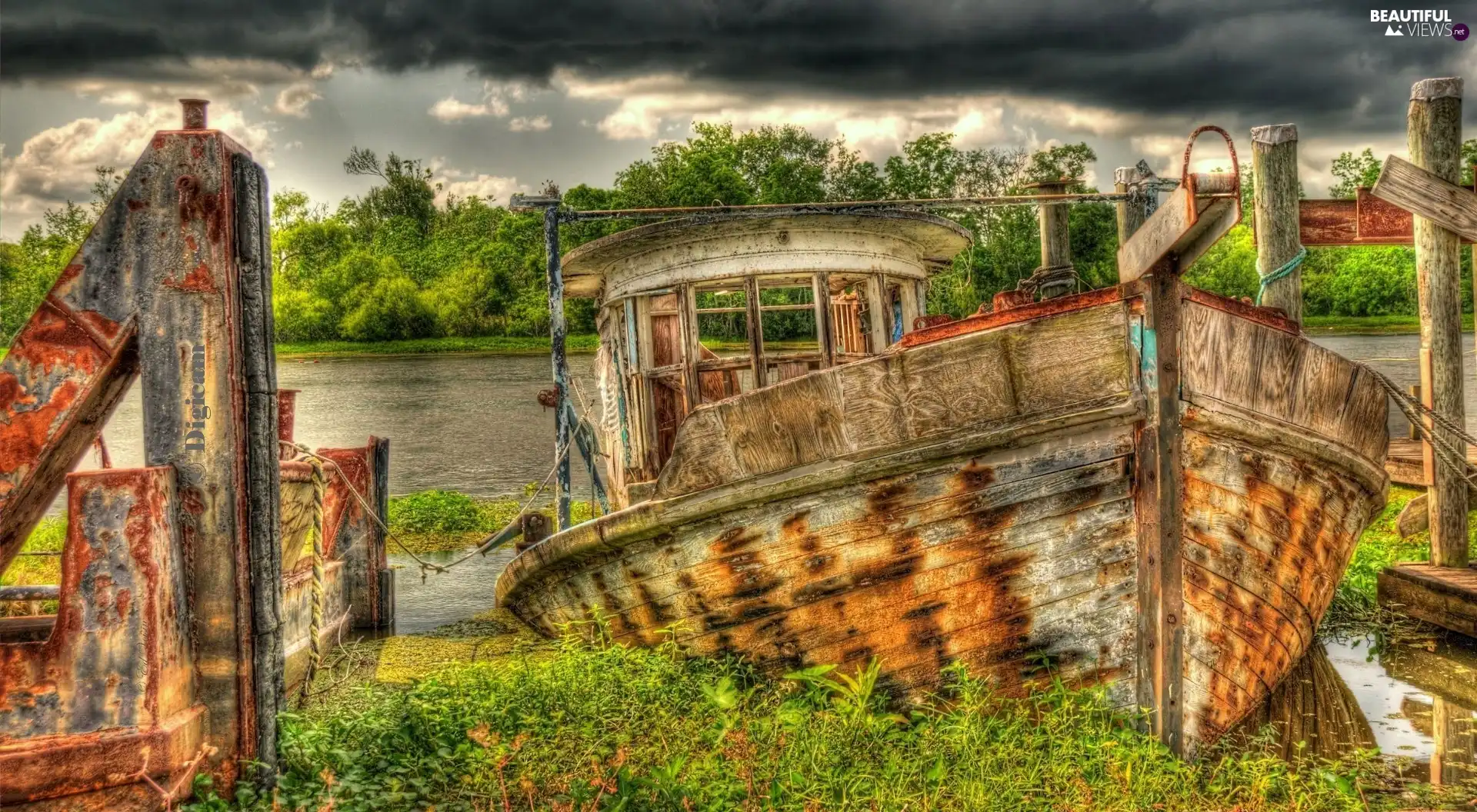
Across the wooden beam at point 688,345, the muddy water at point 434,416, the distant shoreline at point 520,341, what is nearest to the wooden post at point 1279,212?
the wooden beam at point 688,345

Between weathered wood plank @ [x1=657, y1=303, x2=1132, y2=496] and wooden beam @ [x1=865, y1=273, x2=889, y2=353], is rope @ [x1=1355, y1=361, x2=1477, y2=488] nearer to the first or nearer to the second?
weathered wood plank @ [x1=657, y1=303, x2=1132, y2=496]

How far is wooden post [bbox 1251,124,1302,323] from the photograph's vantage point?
617 cm

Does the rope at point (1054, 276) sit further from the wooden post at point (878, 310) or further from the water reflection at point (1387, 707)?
the water reflection at point (1387, 707)

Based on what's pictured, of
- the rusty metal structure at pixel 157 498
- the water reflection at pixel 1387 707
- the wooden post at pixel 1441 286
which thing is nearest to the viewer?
the rusty metal structure at pixel 157 498

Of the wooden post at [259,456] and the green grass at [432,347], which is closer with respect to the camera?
the wooden post at [259,456]

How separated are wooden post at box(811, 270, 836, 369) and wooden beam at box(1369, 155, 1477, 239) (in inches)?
121

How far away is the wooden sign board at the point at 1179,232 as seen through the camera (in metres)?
3.45

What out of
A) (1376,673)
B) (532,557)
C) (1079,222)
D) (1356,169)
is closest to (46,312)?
(532,557)

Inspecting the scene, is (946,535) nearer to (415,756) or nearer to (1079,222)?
(415,756)

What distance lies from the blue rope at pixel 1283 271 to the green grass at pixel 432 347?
3062cm

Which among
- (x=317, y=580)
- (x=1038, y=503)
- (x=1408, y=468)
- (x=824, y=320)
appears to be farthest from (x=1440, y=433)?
(x=317, y=580)

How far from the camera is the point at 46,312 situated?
3.39 metres

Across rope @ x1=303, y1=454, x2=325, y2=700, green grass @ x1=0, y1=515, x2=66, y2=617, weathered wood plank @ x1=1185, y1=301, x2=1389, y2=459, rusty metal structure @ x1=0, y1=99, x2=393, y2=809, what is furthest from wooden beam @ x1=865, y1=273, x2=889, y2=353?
green grass @ x1=0, y1=515, x2=66, y2=617

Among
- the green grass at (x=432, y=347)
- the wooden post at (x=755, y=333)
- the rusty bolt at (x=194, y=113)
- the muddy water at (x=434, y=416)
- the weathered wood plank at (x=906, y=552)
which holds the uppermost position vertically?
the rusty bolt at (x=194, y=113)
